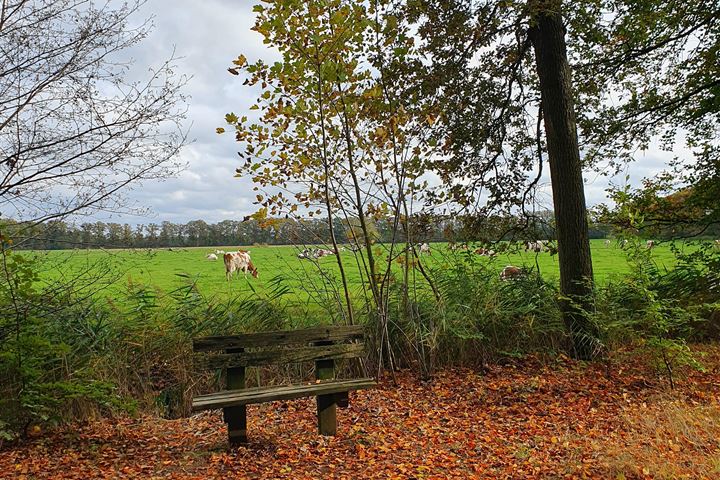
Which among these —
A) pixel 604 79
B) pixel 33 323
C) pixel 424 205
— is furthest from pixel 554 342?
pixel 33 323

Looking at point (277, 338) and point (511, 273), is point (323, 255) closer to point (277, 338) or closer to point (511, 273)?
point (277, 338)

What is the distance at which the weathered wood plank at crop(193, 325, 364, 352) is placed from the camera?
163 inches

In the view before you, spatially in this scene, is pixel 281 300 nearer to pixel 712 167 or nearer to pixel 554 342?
pixel 554 342

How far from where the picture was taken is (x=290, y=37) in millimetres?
5180

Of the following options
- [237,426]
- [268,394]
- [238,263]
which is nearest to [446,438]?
[268,394]

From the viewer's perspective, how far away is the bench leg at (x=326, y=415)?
430cm

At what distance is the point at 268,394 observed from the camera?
3.94 meters

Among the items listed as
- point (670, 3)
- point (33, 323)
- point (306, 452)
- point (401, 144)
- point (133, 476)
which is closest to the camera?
point (133, 476)

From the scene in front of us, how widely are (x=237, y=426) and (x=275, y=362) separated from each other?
0.58 m

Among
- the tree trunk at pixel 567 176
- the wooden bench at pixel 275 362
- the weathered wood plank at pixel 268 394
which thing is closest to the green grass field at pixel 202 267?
the tree trunk at pixel 567 176

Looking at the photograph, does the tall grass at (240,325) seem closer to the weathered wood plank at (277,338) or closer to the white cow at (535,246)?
the white cow at (535,246)

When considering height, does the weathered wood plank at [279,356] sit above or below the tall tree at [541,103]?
below

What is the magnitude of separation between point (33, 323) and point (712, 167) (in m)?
8.29

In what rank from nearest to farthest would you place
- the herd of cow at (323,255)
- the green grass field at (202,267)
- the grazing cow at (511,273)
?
1. the green grass field at (202,267)
2. the herd of cow at (323,255)
3. the grazing cow at (511,273)
